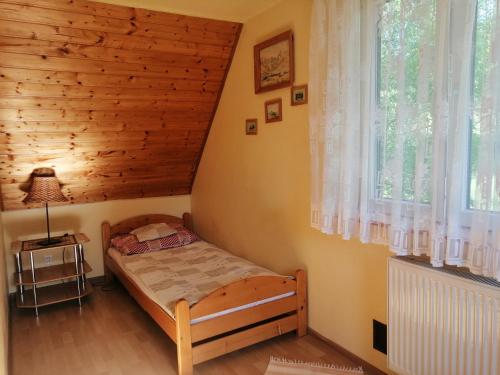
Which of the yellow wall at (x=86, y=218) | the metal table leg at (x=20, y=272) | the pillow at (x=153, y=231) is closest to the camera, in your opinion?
the metal table leg at (x=20, y=272)

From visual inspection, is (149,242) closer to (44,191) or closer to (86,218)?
(86,218)

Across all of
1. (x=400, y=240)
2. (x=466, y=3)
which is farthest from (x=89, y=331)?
(x=466, y=3)

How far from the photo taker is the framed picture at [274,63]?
2650 mm

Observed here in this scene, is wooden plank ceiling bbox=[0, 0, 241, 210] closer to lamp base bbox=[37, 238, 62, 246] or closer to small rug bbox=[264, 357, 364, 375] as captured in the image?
lamp base bbox=[37, 238, 62, 246]

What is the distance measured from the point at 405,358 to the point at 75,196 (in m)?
3.21

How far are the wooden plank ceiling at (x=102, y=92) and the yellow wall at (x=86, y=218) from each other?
100 millimetres

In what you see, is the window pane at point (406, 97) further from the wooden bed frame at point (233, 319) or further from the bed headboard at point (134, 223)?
the bed headboard at point (134, 223)

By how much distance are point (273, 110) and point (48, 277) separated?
2.38 m

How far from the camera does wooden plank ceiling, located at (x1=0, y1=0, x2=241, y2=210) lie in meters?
2.61

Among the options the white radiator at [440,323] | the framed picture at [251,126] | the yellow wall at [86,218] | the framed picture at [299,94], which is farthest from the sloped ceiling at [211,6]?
the yellow wall at [86,218]

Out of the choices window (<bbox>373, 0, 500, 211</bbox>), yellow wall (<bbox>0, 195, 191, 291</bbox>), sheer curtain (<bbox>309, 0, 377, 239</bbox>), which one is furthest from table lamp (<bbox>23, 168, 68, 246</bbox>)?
window (<bbox>373, 0, 500, 211</bbox>)

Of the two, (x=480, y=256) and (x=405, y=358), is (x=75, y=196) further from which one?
(x=480, y=256)

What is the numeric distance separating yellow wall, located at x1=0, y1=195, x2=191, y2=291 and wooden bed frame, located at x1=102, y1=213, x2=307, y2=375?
1323mm

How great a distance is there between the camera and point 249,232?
3.39 metres
